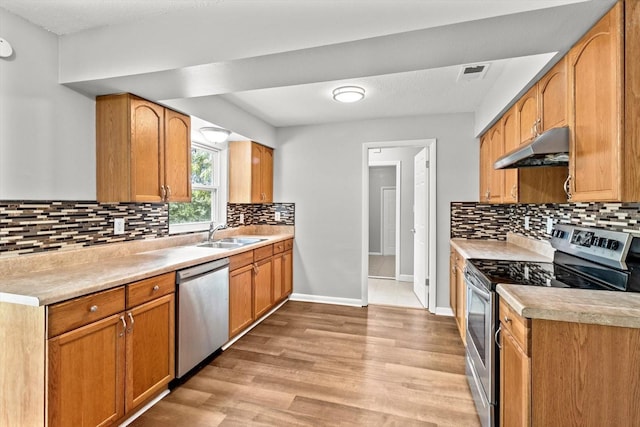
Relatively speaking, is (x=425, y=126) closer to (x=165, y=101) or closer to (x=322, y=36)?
(x=322, y=36)

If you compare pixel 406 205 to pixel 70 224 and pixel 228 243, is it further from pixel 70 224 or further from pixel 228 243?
pixel 70 224

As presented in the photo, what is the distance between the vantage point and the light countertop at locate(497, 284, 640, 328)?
3.80 feet

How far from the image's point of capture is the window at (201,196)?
10.7 ft

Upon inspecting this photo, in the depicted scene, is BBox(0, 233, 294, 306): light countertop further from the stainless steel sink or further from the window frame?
the window frame

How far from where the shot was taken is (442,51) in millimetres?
1607

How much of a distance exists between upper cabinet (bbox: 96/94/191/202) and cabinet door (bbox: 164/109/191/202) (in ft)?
0.09

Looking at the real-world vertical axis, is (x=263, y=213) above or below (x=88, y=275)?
above

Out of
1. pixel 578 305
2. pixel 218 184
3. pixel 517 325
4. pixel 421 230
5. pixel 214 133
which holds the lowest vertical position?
pixel 517 325

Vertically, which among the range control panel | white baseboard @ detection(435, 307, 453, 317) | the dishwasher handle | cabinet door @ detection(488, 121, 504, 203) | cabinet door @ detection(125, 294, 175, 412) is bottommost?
white baseboard @ detection(435, 307, 453, 317)

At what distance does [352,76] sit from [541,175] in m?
1.60

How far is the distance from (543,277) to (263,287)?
257 cm

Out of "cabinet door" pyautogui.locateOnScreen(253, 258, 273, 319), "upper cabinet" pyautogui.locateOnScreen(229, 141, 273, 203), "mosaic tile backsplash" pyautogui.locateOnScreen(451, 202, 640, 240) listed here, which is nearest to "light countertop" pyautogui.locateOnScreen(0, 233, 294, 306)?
"cabinet door" pyautogui.locateOnScreen(253, 258, 273, 319)

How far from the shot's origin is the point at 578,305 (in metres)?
1.25

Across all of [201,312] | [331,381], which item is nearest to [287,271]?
[201,312]
